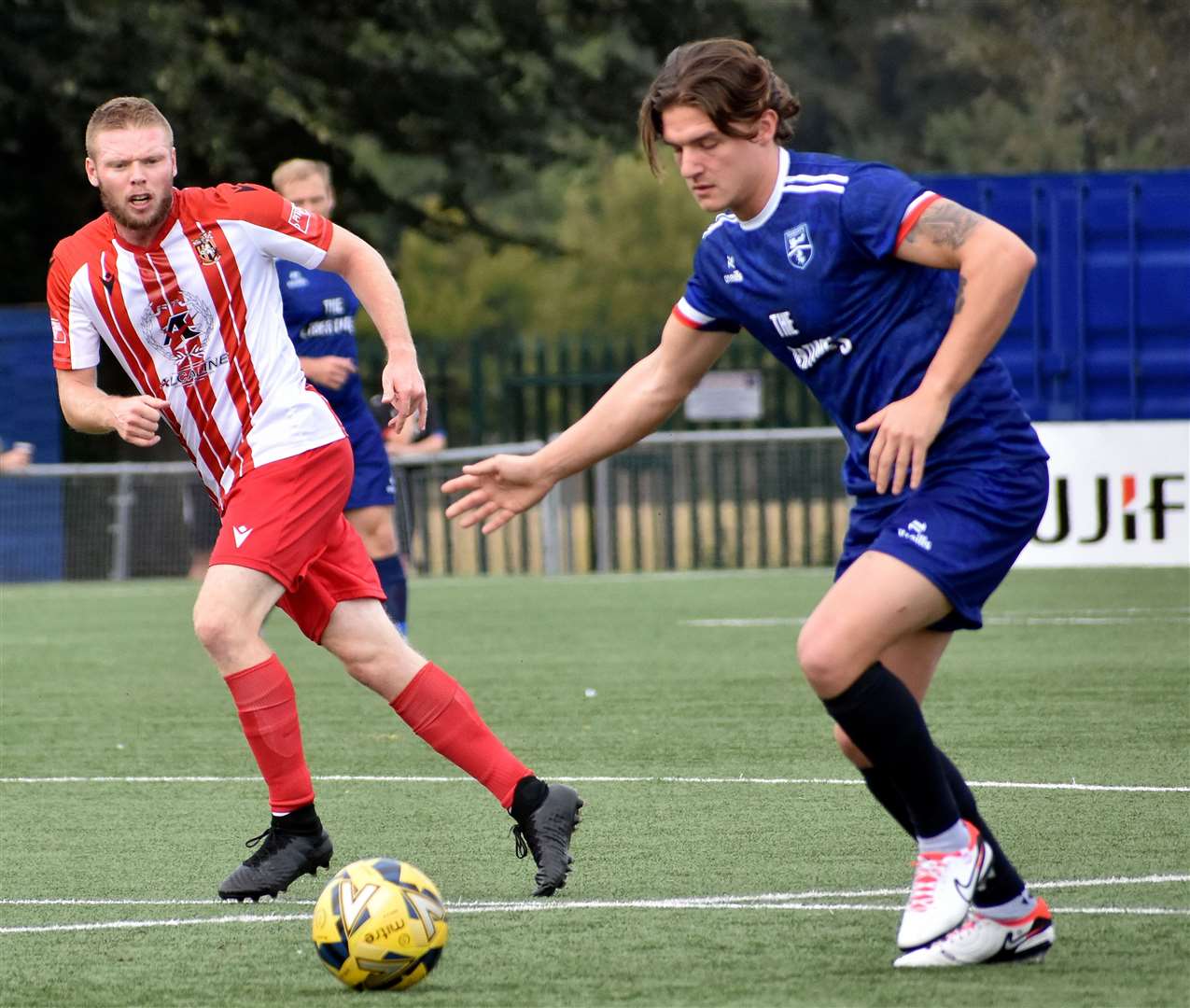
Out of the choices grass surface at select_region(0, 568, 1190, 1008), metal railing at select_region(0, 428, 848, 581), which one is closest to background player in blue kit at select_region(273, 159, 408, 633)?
grass surface at select_region(0, 568, 1190, 1008)

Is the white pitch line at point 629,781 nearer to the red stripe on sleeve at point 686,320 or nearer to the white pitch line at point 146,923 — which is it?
the white pitch line at point 146,923

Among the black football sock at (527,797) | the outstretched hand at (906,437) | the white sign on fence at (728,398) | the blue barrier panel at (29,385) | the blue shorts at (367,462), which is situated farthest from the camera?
the blue barrier panel at (29,385)

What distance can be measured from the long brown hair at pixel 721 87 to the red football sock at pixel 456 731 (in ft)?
6.00

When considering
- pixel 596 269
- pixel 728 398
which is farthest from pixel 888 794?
pixel 596 269

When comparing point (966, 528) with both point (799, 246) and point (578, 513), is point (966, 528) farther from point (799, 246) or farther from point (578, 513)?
point (578, 513)

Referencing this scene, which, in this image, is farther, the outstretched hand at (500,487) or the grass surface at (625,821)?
the outstretched hand at (500,487)

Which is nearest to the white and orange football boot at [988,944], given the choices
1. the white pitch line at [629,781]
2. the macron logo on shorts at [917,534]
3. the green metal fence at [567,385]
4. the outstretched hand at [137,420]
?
the macron logo on shorts at [917,534]

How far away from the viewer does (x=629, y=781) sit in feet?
25.7

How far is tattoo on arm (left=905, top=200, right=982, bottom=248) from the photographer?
4.77 metres

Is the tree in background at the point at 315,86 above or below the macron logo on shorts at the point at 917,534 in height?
above

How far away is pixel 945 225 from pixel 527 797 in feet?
6.64

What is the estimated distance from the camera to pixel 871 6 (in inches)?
1770

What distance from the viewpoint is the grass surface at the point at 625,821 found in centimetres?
486

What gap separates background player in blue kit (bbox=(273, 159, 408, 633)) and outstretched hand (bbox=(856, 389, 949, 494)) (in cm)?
546
